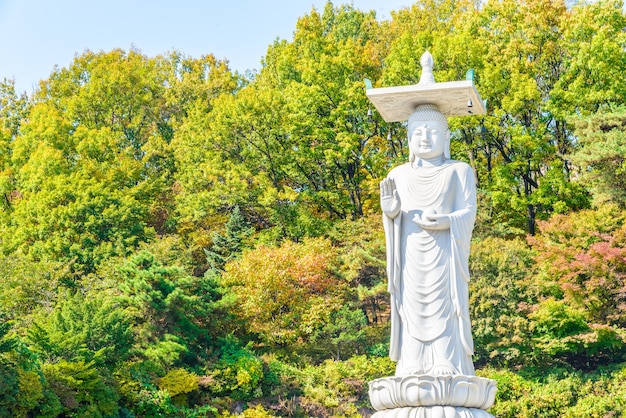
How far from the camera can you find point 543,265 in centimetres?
2062

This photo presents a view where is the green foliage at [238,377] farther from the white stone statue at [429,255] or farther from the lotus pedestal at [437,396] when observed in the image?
the lotus pedestal at [437,396]

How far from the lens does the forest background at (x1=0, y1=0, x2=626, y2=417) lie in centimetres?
1956

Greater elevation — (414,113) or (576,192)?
(576,192)

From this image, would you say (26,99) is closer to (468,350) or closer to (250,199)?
(250,199)

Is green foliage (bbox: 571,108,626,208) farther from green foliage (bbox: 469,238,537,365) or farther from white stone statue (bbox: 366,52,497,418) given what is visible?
white stone statue (bbox: 366,52,497,418)

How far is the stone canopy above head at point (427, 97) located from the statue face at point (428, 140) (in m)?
0.27

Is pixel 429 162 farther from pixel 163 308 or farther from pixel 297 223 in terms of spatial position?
pixel 297 223

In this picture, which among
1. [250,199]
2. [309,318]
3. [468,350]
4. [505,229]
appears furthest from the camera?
[250,199]

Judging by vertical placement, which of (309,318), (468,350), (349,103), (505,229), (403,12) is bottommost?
(468,350)

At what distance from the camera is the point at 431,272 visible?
37.3 feet

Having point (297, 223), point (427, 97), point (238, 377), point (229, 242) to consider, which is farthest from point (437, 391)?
point (297, 223)

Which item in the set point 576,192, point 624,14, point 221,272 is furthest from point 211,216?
point 624,14

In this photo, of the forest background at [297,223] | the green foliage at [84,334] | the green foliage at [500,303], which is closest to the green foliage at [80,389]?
the forest background at [297,223]

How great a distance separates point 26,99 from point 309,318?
15.1 m
